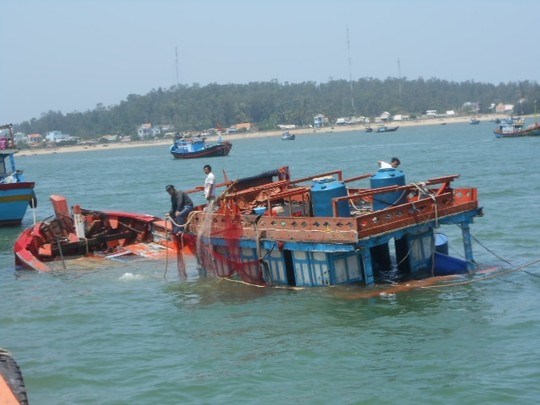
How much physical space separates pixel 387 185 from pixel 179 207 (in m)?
4.74

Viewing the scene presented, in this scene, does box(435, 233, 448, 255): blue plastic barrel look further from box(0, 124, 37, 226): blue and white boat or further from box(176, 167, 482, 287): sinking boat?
box(0, 124, 37, 226): blue and white boat

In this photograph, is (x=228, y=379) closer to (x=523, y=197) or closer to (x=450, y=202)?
(x=450, y=202)

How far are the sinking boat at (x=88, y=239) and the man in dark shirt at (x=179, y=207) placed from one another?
235cm

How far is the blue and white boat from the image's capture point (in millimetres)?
30859

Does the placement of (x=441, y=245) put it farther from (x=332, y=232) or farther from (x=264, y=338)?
(x=264, y=338)

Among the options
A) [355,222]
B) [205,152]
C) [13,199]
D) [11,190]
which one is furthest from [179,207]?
[205,152]

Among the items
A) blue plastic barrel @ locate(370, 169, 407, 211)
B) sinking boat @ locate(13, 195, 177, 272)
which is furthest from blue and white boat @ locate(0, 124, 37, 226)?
blue plastic barrel @ locate(370, 169, 407, 211)

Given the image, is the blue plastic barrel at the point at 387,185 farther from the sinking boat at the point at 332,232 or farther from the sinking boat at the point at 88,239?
the sinking boat at the point at 88,239

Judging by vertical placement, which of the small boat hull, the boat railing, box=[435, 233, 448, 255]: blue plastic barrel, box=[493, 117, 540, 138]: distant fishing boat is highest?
the boat railing

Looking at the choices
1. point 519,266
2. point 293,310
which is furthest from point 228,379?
point 519,266

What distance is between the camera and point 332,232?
13.8m

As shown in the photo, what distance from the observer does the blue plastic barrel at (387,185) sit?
14930 millimetres

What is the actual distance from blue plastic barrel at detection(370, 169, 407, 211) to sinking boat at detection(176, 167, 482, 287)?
0.02 meters

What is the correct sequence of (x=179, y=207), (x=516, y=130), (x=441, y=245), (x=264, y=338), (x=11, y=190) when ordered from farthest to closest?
(x=516, y=130) → (x=11, y=190) → (x=179, y=207) → (x=441, y=245) → (x=264, y=338)
